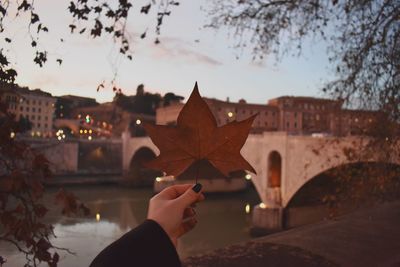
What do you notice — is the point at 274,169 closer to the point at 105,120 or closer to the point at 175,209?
the point at 175,209

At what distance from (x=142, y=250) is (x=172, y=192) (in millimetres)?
183

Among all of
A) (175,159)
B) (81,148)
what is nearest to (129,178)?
→ (81,148)

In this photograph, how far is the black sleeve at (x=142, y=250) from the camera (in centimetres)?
88

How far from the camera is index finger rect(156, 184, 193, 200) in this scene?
3.38 feet

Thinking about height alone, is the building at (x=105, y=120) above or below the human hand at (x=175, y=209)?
above

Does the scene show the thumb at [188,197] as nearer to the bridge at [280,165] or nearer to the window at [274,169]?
the bridge at [280,165]

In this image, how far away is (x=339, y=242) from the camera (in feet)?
12.3

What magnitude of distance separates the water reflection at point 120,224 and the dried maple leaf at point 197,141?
943cm

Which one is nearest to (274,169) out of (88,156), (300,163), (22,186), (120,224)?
(300,163)

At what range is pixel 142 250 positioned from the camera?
2.96ft

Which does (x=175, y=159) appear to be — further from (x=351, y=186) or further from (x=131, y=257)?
(x=351, y=186)

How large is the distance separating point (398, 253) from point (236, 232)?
13.8m

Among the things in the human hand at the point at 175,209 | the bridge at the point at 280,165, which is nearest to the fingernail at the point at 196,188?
the human hand at the point at 175,209

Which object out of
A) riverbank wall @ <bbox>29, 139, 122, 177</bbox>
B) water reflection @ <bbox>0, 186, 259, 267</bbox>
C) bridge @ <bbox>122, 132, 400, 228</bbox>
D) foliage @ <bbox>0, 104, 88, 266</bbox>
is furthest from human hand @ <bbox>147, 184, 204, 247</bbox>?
riverbank wall @ <bbox>29, 139, 122, 177</bbox>
